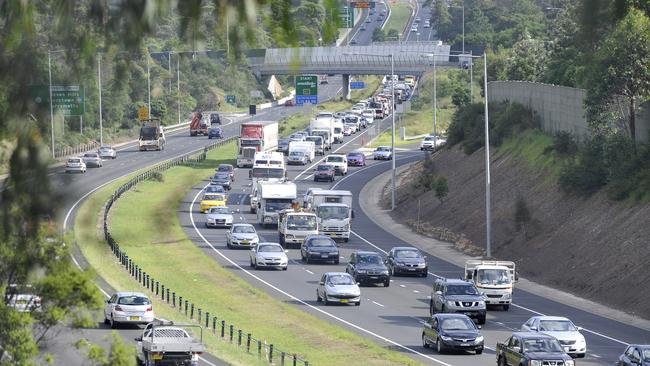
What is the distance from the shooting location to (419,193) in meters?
90.8

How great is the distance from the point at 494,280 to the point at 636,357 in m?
17.5

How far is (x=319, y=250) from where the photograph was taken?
212 feet

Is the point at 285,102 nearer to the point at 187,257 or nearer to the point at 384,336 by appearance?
the point at 187,257

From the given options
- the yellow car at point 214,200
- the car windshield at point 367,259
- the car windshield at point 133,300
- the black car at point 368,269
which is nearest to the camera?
the car windshield at point 133,300

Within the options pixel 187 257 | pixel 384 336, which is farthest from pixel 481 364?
pixel 187 257

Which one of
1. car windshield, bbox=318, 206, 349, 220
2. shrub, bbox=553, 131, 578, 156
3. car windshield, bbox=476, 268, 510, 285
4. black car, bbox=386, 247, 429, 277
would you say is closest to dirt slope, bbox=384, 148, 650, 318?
shrub, bbox=553, 131, 578, 156

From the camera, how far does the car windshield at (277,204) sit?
77.6m

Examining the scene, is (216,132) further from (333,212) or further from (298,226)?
(298,226)

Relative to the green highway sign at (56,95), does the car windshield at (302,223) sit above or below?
below

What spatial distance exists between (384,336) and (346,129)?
107 metres

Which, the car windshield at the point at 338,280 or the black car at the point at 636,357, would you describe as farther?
the car windshield at the point at 338,280

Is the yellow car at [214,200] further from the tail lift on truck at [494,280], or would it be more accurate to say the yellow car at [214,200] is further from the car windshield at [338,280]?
the tail lift on truck at [494,280]

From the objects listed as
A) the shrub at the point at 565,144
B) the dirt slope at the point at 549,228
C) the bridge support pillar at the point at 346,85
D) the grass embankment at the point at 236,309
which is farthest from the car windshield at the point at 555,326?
the bridge support pillar at the point at 346,85

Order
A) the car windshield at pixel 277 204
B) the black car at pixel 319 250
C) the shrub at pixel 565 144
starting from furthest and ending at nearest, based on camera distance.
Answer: the car windshield at pixel 277 204
the shrub at pixel 565 144
the black car at pixel 319 250
